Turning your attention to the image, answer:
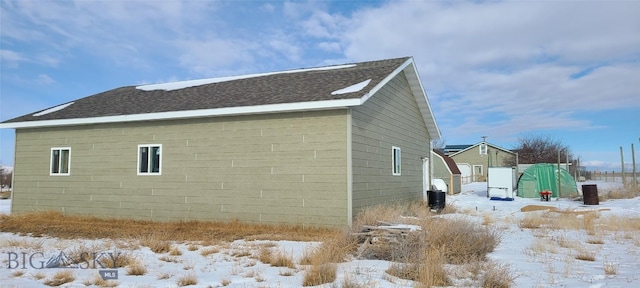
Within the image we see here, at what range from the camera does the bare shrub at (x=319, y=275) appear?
6.10 metres

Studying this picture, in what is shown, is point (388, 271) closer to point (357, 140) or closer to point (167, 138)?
point (357, 140)

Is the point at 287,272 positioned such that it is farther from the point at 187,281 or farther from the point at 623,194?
the point at 623,194

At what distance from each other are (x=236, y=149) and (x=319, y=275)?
717 centimetres

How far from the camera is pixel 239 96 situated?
44.9 ft

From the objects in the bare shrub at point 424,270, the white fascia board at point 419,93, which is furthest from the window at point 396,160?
the bare shrub at point 424,270

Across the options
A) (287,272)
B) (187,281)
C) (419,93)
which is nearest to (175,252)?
(187,281)

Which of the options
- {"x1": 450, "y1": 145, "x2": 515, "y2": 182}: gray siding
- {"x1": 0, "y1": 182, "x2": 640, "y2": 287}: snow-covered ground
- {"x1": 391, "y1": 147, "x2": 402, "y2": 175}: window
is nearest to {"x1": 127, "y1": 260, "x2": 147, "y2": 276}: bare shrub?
{"x1": 0, "y1": 182, "x2": 640, "y2": 287}: snow-covered ground

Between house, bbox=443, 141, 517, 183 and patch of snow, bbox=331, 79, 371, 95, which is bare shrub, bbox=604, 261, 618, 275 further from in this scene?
house, bbox=443, 141, 517, 183

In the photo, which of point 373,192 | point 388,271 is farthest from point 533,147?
point 388,271

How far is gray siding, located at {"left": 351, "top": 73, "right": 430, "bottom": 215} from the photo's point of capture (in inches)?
471

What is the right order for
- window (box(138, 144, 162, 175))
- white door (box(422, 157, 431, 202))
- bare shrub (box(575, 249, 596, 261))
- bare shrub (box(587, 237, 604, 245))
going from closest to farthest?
bare shrub (box(575, 249, 596, 261)) < bare shrub (box(587, 237, 604, 245)) < window (box(138, 144, 162, 175)) < white door (box(422, 157, 431, 202))

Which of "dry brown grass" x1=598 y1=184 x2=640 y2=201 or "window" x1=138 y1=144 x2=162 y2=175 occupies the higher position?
"window" x1=138 y1=144 x2=162 y2=175

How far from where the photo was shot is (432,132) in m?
20.2

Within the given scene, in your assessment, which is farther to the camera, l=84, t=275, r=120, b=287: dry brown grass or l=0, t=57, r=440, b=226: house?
l=0, t=57, r=440, b=226: house
